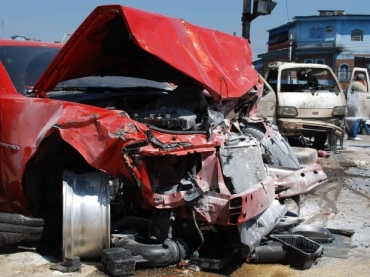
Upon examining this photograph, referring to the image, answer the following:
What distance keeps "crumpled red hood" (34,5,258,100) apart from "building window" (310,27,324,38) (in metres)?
48.9

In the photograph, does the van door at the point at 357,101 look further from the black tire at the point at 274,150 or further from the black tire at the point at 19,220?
the black tire at the point at 19,220

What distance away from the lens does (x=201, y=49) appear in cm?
442

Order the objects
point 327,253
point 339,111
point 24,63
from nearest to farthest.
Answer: point 327,253 → point 24,63 → point 339,111

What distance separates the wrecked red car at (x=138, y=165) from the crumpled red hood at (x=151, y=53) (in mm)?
13

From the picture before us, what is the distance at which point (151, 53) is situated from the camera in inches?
148

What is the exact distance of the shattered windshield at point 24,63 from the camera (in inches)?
177

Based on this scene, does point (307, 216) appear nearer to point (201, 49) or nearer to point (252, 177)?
point (252, 177)

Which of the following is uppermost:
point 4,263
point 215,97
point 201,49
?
point 201,49

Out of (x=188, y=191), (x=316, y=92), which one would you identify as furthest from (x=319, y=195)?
(x=316, y=92)

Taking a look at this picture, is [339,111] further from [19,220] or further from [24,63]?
[19,220]

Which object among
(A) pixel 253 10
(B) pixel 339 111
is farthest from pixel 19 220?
(B) pixel 339 111

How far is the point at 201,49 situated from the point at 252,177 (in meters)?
1.31

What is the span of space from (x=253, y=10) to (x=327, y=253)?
259 inches

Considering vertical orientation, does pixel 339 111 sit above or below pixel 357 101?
below
